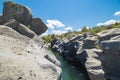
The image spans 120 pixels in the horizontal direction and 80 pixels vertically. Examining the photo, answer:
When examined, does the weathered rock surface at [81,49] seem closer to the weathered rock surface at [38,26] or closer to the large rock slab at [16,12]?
the weathered rock surface at [38,26]

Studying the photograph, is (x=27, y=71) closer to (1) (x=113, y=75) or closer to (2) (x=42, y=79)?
(2) (x=42, y=79)

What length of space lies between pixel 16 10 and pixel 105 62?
14.6m

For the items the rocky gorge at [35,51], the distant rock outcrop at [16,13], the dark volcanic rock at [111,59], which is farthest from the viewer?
the distant rock outcrop at [16,13]

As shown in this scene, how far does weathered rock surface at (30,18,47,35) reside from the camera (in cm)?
3133

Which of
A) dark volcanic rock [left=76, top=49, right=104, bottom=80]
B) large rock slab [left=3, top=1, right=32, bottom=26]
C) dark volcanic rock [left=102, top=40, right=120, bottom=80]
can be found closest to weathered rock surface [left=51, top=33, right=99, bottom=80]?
dark volcanic rock [left=76, top=49, right=104, bottom=80]

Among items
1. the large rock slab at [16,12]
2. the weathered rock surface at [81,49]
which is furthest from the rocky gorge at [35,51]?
the weathered rock surface at [81,49]

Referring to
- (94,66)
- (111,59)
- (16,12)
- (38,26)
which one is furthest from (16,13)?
(111,59)

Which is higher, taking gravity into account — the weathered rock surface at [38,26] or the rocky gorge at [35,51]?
the weathered rock surface at [38,26]

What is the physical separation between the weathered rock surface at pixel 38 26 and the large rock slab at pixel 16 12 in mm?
2085

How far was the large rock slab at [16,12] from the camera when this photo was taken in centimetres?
2792

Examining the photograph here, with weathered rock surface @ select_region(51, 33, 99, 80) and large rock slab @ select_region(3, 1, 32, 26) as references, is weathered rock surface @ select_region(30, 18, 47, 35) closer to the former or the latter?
large rock slab @ select_region(3, 1, 32, 26)

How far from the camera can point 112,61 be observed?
27953mm

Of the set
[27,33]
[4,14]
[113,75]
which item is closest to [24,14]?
[4,14]

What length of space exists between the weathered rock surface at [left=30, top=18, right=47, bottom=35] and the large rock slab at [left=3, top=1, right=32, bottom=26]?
2085mm
